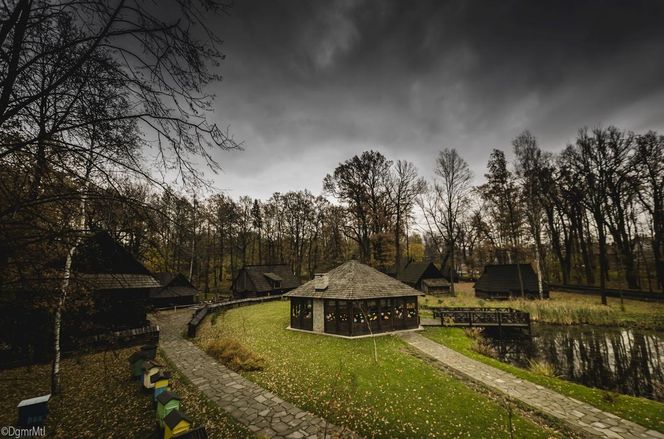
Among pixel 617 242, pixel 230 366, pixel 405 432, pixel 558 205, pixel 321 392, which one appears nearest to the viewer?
pixel 405 432

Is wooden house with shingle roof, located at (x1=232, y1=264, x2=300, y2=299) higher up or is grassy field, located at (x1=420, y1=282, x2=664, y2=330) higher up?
wooden house with shingle roof, located at (x1=232, y1=264, x2=300, y2=299)

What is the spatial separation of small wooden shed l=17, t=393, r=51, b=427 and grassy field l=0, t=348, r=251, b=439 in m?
0.79

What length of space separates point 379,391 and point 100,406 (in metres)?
8.93

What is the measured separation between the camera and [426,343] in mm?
15094

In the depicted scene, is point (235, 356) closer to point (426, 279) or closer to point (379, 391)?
point (379, 391)

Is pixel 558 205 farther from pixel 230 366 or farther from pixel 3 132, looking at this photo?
pixel 3 132

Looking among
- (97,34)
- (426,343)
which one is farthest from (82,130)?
(426,343)

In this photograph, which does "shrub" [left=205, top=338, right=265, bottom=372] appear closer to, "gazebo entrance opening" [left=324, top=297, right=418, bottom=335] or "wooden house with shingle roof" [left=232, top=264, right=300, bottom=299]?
"gazebo entrance opening" [left=324, top=297, right=418, bottom=335]

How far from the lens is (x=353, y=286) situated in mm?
17672

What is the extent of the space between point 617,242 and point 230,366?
42.2 meters

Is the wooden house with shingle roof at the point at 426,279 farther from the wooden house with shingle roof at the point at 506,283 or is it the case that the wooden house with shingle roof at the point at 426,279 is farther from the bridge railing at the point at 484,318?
the bridge railing at the point at 484,318

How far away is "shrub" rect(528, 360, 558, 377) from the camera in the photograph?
1148 centimetres

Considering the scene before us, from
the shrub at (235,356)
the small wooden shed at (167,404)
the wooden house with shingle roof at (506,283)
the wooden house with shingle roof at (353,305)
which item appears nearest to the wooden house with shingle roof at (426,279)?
the wooden house with shingle roof at (506,283)

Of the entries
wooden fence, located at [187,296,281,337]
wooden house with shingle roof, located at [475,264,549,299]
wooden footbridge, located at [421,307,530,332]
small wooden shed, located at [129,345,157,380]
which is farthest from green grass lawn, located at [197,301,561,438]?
wooden house with shingle roof, located at [475,264,549,299]
